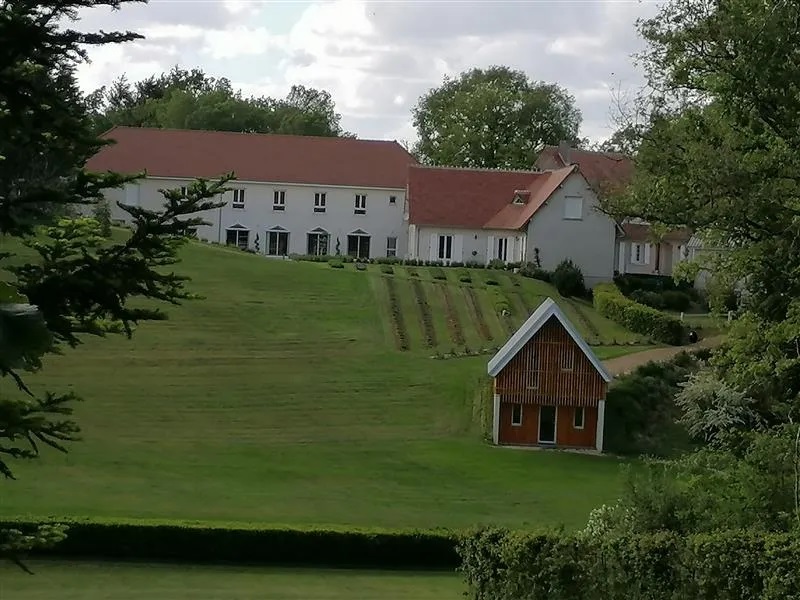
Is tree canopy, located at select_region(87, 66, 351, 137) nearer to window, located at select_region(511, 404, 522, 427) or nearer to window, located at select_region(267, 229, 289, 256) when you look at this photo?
window, located at select_region(267, 229, 289, 256)

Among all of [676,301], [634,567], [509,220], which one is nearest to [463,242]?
[509,220]

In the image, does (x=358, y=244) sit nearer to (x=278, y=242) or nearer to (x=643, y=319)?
(x=278, y=242)

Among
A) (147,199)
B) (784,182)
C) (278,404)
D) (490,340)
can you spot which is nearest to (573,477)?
(278,404)

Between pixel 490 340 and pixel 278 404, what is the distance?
40.6ft

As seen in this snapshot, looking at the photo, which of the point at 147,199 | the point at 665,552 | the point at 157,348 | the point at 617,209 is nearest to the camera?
the point at 665,552

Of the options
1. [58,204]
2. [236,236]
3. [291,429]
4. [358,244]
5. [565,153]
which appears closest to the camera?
[58,204]

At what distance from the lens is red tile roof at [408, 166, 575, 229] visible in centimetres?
6328

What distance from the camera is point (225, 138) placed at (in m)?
71.1

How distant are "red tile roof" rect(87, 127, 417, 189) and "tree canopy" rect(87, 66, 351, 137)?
14.4m

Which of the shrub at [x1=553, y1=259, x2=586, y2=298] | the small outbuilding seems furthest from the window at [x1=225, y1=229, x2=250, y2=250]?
the small outbuilding

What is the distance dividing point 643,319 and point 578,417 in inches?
500

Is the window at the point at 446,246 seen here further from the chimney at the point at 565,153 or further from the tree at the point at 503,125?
the tree at the point at 503,125

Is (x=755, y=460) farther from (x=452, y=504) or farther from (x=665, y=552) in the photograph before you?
(x=452, y=504)

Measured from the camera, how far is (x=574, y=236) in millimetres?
60656
